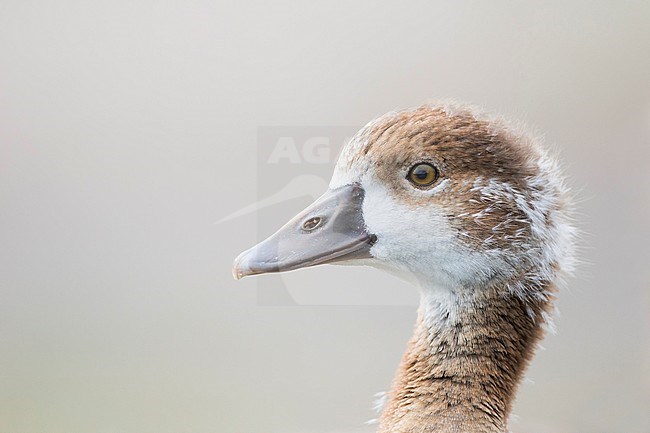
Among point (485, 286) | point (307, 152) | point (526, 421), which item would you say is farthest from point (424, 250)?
point (526, 421)

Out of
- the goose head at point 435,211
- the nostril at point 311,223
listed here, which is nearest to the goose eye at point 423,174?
the goose head at point 435,211

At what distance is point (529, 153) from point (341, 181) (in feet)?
0.82

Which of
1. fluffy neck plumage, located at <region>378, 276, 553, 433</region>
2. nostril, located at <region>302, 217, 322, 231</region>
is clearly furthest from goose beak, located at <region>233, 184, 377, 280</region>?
fluffy neck plumage, located at <region>378, 276, 553, 433</region>

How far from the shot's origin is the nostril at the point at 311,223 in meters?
0.89

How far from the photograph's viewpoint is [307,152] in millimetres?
1438

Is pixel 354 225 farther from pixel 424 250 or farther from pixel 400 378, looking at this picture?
pixel 400 378

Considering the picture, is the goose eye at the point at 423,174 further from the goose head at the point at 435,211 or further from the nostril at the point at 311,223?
the nostril at the point at 311,223

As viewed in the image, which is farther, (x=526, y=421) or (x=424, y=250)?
(x=526, y=421)

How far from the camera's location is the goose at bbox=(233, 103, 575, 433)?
0.85 metres

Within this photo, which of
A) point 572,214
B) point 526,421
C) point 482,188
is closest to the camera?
point 482,188

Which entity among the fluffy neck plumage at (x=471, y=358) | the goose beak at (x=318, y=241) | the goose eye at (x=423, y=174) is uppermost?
the goose eye at (x=423, y=174)

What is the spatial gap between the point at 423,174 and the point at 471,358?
244 millimetres

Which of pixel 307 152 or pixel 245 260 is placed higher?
pixel 307 152

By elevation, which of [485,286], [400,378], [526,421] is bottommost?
[526,421]
